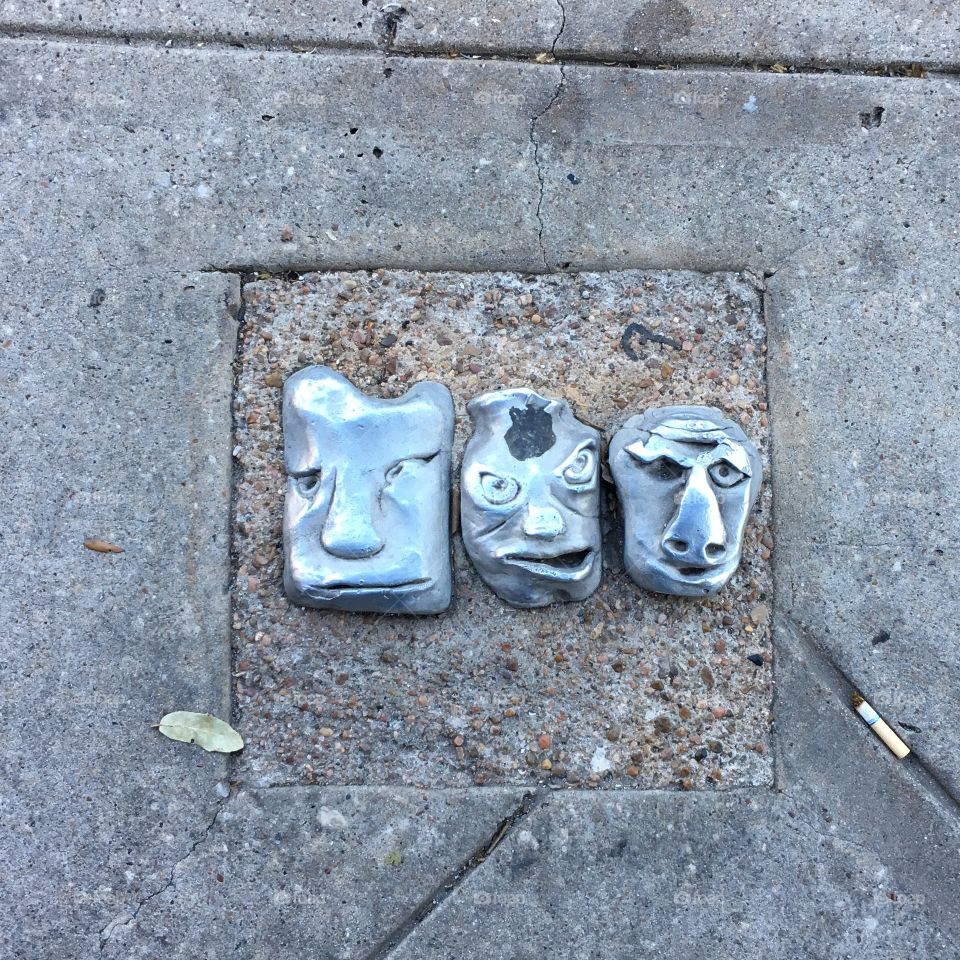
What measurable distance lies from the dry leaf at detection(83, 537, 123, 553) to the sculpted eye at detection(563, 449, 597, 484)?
1015 mm

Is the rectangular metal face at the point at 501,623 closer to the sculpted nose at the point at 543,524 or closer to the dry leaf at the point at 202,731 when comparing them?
the dry leaf at the point at 202,731

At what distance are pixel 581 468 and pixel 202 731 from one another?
1009 mm

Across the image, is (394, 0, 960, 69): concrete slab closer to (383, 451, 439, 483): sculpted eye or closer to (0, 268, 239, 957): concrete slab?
(0, 268, 239, 957): concrete slab

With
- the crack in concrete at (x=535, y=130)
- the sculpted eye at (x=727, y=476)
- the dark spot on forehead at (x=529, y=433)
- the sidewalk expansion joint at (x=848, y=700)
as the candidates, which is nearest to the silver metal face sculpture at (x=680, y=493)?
the sculpted eye at (x=727, y=476)

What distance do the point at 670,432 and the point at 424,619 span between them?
2.22 feet

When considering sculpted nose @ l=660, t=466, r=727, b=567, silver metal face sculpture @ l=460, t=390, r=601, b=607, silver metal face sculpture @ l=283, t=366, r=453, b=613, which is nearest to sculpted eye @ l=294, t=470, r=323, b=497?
silver metal face sculpture @ l=283, t=366, r=453, b=613

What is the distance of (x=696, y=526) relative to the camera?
1.69 m

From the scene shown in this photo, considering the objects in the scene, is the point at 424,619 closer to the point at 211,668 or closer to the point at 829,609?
the point at 211,668

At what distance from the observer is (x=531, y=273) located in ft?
6.32

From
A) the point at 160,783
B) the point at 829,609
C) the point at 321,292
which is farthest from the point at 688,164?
the point at 160,783

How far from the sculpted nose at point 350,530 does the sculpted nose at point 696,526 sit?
2.03ft

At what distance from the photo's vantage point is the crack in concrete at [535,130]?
1.93m

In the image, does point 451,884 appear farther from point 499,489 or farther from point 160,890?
point 499,489

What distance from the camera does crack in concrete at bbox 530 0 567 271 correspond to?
1930 millimetres
